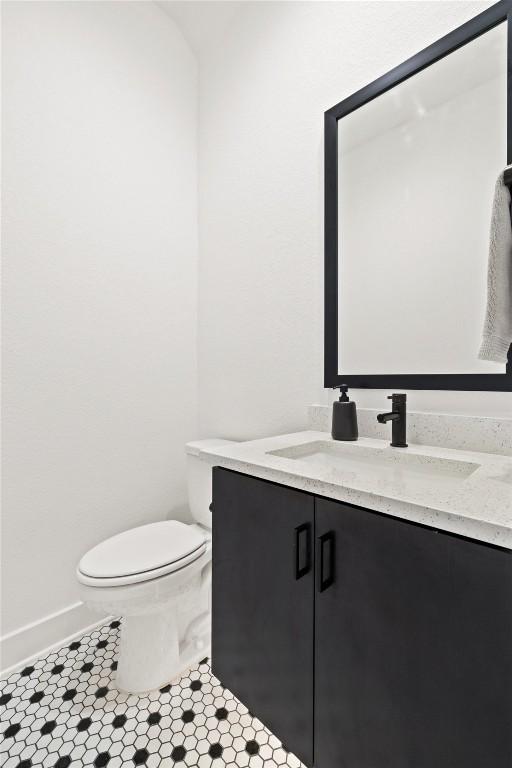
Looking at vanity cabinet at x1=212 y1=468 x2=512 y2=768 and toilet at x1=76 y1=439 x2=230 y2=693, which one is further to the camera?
toilet at x1=76 y1=439 x2=230 y2=693

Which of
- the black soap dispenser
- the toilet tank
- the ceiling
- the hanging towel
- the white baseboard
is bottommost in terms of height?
the white baseboard

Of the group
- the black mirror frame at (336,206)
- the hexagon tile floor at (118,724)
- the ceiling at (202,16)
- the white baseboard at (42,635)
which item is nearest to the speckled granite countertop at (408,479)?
the black mirror frame at (336,206)

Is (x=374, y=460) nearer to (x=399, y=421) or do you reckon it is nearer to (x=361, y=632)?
(x=399, y=421)

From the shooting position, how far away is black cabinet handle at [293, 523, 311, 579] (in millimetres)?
762

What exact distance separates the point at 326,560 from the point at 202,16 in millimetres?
2330

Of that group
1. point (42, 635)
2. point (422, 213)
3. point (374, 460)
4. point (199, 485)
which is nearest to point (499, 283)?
point (422, 213)

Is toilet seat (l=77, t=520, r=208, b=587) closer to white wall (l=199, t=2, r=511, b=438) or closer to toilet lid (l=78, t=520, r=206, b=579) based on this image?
toilet lid (l=78, t=520, r=206, b=579)

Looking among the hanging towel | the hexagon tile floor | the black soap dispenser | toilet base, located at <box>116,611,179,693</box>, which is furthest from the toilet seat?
the hanging towel

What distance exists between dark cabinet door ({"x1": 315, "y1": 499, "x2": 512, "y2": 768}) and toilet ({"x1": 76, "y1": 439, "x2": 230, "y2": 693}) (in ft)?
1.95

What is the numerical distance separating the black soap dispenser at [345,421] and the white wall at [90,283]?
0.94 m

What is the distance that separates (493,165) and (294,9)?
43.3 inches

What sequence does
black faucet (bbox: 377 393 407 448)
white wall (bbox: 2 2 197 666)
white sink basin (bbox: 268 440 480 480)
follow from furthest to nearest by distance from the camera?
white wall (bbox: 2 2 197 666) → black faucet (bbox: 377 393 407 448) → white sink basin (bbox: 268 440 480 480)

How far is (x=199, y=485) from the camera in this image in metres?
1.53

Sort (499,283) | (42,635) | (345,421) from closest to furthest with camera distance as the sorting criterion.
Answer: (499,283) → (345,421) → (42,635)
